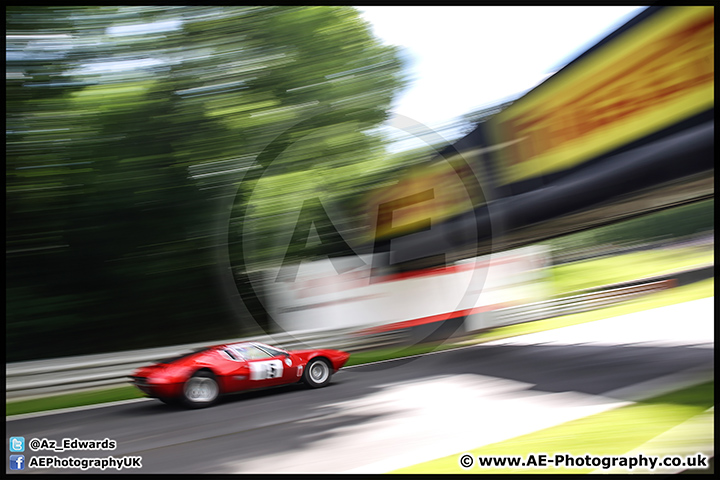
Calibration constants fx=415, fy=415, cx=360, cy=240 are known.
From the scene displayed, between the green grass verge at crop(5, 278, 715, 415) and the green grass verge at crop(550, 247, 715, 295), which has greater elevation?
the green grass verge at crop(550, 247, 715, 295)

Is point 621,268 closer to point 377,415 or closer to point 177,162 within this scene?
point 377,415

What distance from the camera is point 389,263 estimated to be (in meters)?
4.07

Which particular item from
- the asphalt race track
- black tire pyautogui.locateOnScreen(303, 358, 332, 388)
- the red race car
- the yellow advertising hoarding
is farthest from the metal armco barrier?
the red race car

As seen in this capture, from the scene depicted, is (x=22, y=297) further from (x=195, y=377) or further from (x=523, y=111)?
(x=523, y=111)

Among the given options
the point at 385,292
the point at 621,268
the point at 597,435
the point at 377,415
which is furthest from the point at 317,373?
the point at 621,268

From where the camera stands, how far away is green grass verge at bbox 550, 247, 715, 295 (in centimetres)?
468

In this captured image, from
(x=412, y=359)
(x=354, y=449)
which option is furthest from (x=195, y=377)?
(x=412, y=359)

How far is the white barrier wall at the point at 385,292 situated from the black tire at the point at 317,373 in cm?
46

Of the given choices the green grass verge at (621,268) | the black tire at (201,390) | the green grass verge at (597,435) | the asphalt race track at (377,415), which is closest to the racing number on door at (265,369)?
the asphalt race track at (377,415)

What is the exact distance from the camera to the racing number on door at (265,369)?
9.59 feet

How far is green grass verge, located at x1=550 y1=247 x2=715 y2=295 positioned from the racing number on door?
10.3 ft

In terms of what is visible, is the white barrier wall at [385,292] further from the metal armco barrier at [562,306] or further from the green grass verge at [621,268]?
the green grass verge at [621,268]

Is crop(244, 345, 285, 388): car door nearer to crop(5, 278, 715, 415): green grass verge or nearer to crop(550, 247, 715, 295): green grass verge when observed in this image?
crop(5, 278, 715, 415): green grass verge

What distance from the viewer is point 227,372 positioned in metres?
2.87
